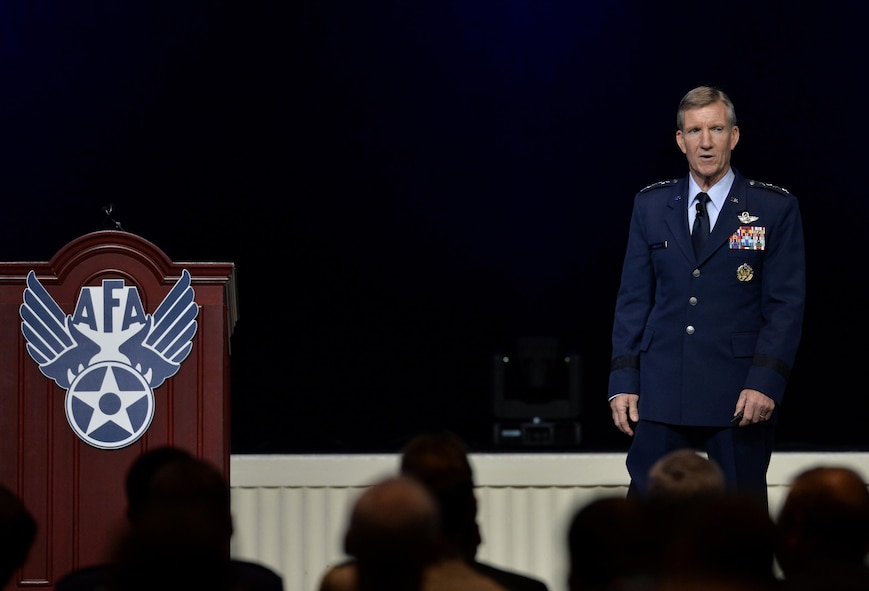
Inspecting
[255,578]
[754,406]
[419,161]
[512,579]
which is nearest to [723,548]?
[512,579]

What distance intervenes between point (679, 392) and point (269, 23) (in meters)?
2.40

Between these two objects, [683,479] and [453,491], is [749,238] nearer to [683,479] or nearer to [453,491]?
[683,479]

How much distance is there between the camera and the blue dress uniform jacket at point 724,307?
12.7 feet

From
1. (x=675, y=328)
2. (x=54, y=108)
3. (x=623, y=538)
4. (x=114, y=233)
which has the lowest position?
(x=623, y=538)

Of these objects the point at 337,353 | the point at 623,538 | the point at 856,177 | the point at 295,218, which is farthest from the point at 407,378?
the point at 623,538

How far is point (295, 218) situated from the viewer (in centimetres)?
564

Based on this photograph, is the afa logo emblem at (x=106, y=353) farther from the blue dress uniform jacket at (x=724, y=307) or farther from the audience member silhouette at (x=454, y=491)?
the audience member silhouette at (x=454, y=491)

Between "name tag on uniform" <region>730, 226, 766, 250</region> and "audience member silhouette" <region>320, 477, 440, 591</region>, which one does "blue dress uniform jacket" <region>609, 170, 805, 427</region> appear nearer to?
"name tag on uniform" <region>730, 226, 766, 250</region>

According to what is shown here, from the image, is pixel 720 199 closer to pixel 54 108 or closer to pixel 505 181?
pixel 505 181

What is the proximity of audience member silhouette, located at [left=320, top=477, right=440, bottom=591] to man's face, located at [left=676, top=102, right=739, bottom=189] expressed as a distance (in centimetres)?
200

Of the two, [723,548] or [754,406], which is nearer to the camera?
[723,548]

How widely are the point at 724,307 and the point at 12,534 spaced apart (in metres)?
2.10

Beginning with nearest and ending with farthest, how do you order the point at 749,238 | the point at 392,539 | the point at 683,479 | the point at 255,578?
the point at 392,539 < the point at 255,578 < the point at 683,479 < the point at 749,238

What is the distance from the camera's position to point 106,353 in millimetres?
3912
